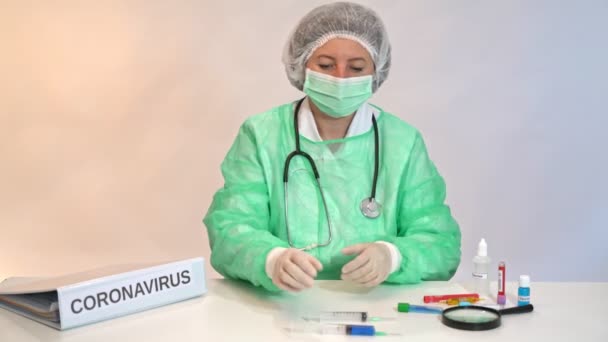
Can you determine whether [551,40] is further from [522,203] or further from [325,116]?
[325,116]

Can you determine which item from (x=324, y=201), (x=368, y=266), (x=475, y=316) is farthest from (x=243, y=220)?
(x=475, y=316)

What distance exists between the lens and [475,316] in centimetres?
171

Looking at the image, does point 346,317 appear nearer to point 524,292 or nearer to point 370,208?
point 524,292

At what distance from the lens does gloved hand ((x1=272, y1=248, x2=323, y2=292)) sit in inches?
68.8

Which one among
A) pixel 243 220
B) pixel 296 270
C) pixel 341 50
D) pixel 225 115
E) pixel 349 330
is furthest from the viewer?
pixel 225 115

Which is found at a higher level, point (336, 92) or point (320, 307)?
point (336, 92)

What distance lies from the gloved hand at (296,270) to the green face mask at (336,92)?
1.94 feet

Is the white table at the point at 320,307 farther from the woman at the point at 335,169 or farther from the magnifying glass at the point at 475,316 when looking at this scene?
the woman at the point at 335,169

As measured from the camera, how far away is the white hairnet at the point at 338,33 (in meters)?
2.32

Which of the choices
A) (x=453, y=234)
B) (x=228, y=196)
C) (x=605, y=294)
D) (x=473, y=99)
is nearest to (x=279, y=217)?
(x=228, y=196)

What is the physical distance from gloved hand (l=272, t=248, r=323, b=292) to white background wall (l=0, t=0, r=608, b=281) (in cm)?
202

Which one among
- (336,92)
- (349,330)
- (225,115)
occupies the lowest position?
(349,330)

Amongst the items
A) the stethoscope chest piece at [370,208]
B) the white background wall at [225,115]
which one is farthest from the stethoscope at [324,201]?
the white background wall at [225,115]

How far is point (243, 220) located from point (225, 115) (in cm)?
168
